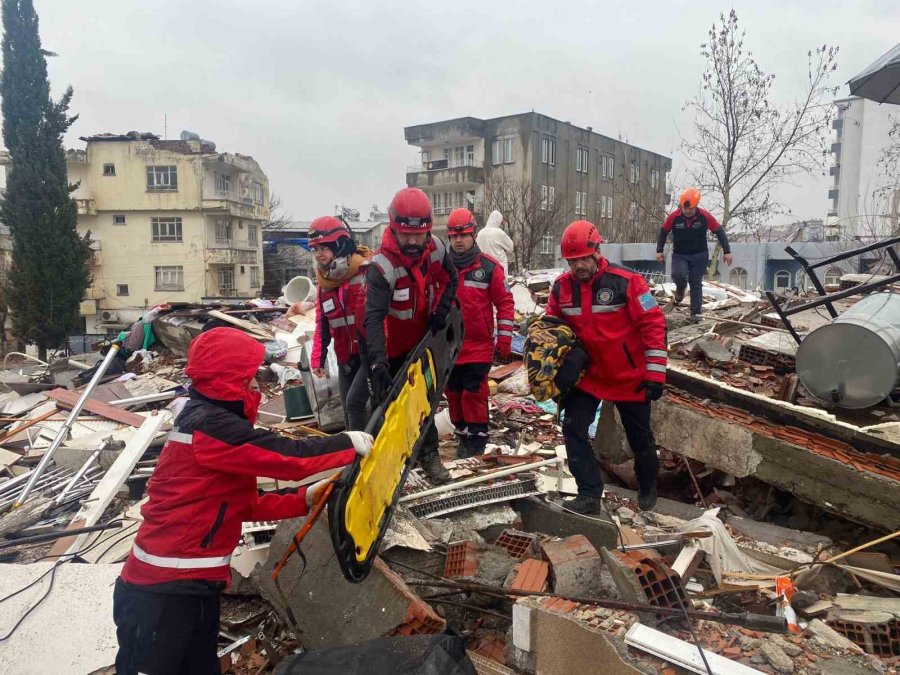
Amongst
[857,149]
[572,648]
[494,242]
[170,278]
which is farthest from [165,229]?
[857,149]

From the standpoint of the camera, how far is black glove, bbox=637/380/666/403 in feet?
13.3

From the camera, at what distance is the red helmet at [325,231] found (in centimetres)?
476

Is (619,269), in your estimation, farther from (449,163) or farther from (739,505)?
(449,163)

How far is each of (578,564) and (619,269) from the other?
1.96 metres

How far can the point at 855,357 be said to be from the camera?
181 inches

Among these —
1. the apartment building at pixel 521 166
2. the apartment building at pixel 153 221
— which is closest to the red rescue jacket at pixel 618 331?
the apartment building at pixel 521 166

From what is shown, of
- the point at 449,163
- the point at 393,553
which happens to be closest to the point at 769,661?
the point at 393,553

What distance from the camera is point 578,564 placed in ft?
10.2

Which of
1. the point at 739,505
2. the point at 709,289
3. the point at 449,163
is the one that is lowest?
the point at 739,505

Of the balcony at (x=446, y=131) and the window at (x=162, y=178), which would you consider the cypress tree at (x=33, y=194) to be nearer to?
the window at (x=162, y=178)

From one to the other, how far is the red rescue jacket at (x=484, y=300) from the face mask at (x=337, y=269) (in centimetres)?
95

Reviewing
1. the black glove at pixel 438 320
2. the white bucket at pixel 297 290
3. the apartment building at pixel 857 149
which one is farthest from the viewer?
the apartment building at pixel 857 149

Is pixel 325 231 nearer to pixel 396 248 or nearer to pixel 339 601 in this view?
pixel 396 248

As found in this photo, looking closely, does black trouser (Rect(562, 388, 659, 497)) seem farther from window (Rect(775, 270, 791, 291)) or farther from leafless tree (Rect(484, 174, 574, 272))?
window (Rect(775, 270, 791, 291))
